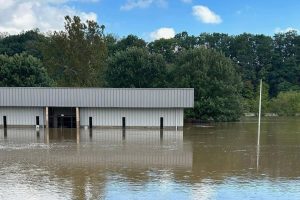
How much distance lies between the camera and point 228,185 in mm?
18750

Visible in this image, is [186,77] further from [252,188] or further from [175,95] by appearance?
[252,188]

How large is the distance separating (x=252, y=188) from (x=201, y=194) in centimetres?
264

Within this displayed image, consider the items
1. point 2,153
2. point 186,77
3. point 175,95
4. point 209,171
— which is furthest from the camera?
point 186,77

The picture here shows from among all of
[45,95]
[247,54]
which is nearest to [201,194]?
[45,95]

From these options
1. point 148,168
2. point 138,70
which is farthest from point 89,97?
point 148,168

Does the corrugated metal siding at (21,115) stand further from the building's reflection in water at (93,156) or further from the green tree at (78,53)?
the green tree at (78,53)

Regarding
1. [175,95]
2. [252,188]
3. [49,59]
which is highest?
[49,59]

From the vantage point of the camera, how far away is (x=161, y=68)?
213 ft

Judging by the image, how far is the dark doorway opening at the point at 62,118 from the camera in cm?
4997

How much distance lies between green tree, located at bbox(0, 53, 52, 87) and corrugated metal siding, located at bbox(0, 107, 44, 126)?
33.5 feet

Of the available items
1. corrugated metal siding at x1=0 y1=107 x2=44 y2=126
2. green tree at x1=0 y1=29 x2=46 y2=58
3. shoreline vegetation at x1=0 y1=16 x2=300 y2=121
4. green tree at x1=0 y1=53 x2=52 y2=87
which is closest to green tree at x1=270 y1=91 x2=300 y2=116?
shoreline vegetation at x1=0 y1=16 x2=300 y2=121

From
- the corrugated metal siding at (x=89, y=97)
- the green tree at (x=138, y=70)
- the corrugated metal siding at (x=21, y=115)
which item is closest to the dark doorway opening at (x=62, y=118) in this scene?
the corrugated metal siding at (x=21, y=115)

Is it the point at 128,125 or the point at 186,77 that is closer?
the point at 128,125

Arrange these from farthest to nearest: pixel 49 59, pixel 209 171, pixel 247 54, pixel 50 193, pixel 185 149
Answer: pixel 247 54 < pixel 49 59 < pixel 185 149 < pixel 209 171 < pixel 50 193
